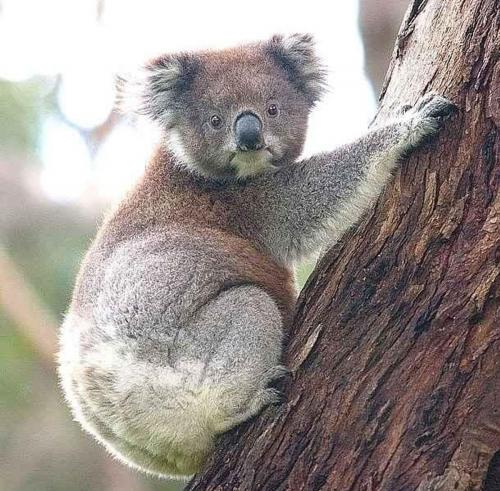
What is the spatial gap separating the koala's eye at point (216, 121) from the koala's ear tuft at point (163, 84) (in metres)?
0.27

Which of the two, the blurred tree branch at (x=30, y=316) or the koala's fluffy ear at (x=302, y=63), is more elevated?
the koala's fluffy ear at (x=302, y=63)

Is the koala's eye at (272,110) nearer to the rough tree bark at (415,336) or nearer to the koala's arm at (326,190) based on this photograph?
the koala's arm at (326,190)

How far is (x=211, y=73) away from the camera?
4.48 m

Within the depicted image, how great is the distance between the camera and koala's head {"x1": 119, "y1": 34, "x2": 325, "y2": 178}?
423 centimetres

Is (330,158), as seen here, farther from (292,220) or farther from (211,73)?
(211,73)

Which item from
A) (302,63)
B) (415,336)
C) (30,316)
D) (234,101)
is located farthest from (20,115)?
(415,336)

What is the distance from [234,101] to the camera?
14.2ft

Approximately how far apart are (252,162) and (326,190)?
0.48 meters

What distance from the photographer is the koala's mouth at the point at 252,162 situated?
415 centimetres

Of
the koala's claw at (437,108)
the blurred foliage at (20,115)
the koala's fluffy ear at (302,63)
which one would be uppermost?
the koala's claw at (437,108)

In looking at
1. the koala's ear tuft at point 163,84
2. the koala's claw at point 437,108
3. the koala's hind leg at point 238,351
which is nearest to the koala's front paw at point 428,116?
the koala's claw at point 437,108

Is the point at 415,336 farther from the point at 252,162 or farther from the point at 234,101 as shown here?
the point at 234,101

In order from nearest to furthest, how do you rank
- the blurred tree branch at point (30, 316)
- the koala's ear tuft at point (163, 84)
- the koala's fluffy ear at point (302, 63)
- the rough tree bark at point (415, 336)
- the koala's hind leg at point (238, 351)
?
the rough tree bark at point (415, 336) < the koala's hind leg at point (238, 351) < the koala's ear tuft at point (163, 84) < the koala's fluffy ear at point (302, 63) < the blurred tree branch at point (30, 316)

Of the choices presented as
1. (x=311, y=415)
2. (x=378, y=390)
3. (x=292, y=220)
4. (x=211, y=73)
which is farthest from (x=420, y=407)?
(x=211, y=73)
